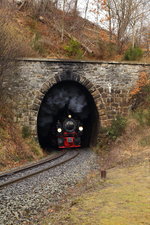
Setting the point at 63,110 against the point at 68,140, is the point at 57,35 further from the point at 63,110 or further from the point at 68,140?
the point at 68,140

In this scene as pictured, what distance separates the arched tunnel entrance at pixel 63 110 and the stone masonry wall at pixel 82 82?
2493mm

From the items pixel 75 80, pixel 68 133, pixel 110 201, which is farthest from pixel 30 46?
pixel 110 201

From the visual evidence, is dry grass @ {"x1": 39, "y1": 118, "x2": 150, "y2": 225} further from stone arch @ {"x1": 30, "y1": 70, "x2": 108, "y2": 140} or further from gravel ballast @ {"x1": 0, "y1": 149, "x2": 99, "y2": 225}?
stone arch @ {"x1": 30, "y1": 70, "x2": 108, "y2": 140}

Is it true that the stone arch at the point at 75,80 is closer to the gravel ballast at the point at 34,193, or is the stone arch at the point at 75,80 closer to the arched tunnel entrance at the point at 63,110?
the arched tunnel entrance at the point at 63,110

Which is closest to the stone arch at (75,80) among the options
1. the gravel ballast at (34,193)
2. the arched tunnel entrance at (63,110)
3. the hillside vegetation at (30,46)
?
the hillside vegetation at (30,46)

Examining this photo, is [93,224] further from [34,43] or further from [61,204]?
[34,43]

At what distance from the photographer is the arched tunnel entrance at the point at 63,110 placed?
21.9 meters

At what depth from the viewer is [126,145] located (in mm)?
15141

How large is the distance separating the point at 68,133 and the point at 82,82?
13.1 ft

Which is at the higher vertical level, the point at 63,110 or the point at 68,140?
the point at 63,110

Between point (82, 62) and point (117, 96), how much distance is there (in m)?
3.40

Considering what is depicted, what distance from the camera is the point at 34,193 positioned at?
25.0 feet

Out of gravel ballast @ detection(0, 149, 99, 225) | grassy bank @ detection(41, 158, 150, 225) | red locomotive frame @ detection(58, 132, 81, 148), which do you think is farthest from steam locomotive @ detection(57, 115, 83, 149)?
grassy bank @ detection(41, 158, 150, 225)

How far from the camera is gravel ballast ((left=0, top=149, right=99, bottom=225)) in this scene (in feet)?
19.7
